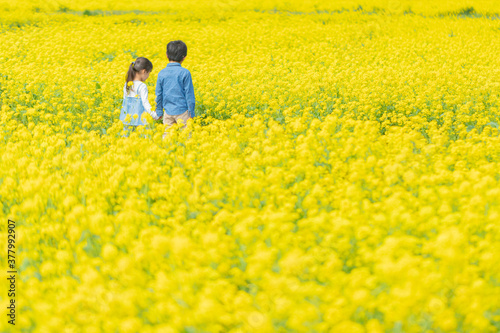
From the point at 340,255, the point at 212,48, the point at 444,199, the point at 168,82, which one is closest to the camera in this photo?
the point at 340,255

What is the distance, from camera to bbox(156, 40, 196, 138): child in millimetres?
5484

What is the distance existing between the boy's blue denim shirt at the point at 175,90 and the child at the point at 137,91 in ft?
0.67

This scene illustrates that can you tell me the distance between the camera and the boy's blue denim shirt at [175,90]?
18.2 feet

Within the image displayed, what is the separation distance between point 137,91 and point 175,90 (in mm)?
514

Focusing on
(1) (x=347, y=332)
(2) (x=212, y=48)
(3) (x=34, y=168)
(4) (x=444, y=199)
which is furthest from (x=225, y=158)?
(2) (x=212, y=48)

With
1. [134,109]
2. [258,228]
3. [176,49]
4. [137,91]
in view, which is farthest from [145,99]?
[258,228]

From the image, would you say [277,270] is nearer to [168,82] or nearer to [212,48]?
[168,82]

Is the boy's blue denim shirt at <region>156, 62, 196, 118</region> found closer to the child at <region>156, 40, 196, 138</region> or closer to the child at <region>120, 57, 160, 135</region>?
the child at <region>156, 40, 196, 138</region>

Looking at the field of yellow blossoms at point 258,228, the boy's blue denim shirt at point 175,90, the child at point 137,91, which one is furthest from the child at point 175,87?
the field of yellow blossoms at point 258,228

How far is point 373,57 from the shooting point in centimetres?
1298

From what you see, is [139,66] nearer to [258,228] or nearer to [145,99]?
[145,99]

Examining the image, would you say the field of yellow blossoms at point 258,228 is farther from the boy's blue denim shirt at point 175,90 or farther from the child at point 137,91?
the boy's blue denim shirt at point 175,90

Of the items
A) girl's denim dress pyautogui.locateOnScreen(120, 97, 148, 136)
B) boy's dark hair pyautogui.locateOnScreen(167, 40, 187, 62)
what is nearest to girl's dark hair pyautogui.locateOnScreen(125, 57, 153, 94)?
girl's denim dress pyautogui.locateOnScreen(120, 97, 148, 136)

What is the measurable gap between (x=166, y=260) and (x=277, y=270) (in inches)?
27.5
